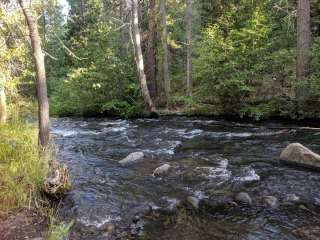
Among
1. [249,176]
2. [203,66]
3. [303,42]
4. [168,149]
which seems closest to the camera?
[249,176]

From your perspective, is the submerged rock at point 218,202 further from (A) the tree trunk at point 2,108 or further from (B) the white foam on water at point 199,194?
(A) the tree trunk at point 2,108

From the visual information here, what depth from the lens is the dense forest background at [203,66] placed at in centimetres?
1039

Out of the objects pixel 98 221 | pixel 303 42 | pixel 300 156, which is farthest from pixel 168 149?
pixel 303 42

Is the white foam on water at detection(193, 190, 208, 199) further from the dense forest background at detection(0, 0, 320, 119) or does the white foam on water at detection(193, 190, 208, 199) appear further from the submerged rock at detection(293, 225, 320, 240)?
the dense forest background at detection(0, 0, 320, 119)

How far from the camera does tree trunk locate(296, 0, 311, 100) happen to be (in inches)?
499

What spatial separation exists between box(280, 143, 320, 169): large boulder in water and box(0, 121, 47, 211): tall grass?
542 cm

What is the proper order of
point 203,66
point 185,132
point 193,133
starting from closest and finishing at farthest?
1. point 193,133
2. point 185,132
3. point 203,66

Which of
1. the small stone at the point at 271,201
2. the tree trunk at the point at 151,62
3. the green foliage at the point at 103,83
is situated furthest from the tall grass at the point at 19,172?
the tree trunk at the point at 151,62

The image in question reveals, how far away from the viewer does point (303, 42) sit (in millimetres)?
12969

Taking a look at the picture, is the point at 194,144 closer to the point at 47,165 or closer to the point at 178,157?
the point at 178,157

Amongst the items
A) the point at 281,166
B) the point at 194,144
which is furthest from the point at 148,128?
the point at 281,166

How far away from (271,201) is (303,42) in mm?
8812

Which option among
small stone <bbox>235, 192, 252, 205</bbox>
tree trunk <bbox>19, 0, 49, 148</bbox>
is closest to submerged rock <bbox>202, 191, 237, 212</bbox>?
small stone <bbox>235, 192, 252, 205</bbox>

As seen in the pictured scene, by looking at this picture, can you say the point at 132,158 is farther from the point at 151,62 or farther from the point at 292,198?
the point at 151,62
